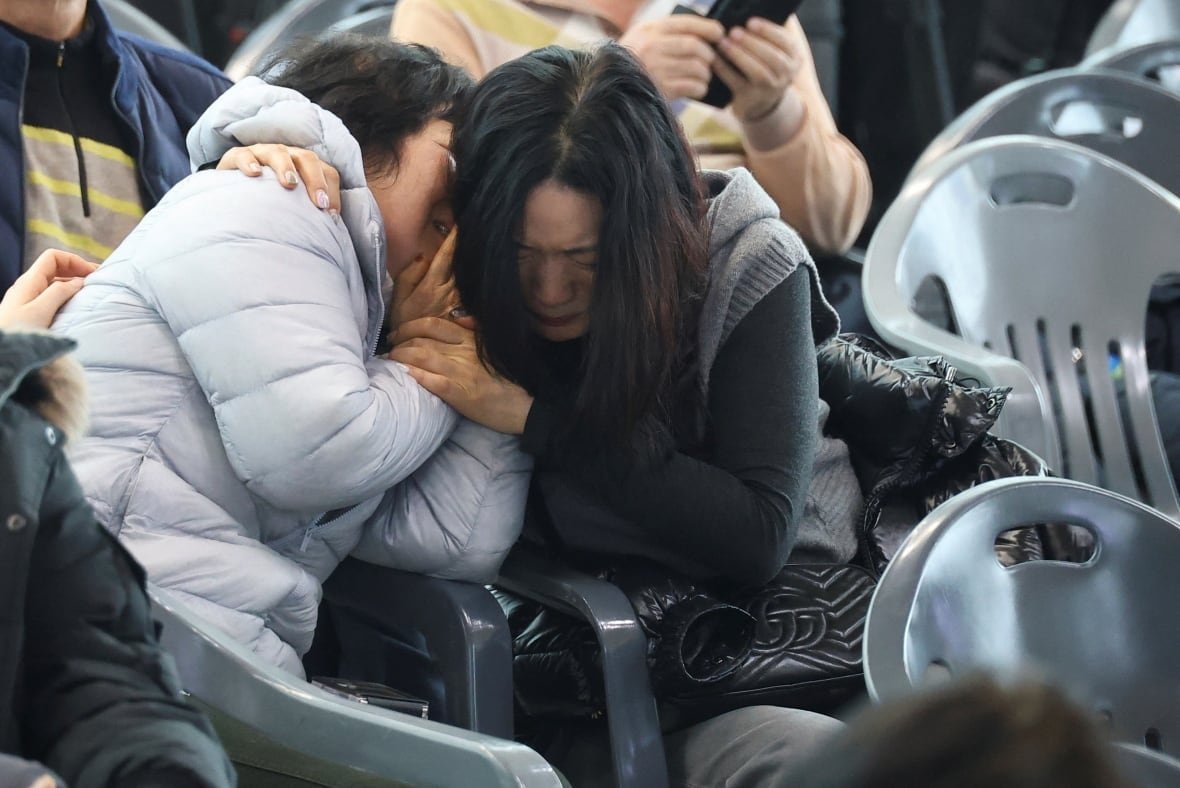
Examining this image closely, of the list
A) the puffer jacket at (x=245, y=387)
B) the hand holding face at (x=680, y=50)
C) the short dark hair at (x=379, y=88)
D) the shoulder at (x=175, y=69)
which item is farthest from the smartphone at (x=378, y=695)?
the hand holding face at (x=680, y=50)

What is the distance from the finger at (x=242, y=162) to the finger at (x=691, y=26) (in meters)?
0.83

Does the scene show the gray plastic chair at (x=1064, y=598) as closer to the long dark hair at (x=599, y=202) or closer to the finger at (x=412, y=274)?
the long dark hair at (x=599, y=202)

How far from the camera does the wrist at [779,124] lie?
2.10 m

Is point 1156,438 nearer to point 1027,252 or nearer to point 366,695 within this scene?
point 1027,252

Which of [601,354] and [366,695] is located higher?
[601,354]

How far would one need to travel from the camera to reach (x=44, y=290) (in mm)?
1261

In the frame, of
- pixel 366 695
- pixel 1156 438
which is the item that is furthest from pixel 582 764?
pixel 1156 438

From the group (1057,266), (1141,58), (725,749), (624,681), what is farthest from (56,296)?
(1141,58)

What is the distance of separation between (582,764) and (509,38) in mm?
1127

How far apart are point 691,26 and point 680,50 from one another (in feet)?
0.13

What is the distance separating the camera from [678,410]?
146 cm

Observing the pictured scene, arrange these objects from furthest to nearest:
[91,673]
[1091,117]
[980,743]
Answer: [1091,117] → [91,673] → [980,743]

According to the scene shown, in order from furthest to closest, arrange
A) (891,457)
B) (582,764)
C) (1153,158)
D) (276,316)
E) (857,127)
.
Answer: (857,127)
(1153,158)
(891,457)
(582,764)
(276,316)

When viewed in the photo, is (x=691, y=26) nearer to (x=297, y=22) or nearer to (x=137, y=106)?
(x=137, y=106)
